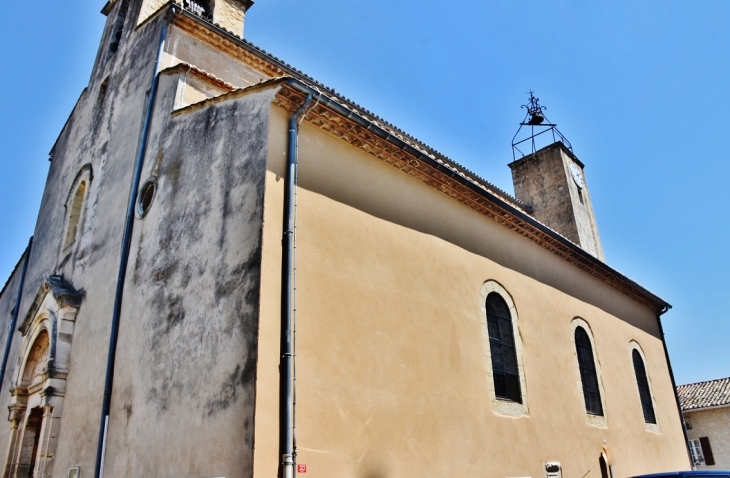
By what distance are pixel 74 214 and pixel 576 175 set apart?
1348 centimetres

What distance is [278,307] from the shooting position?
570 cm

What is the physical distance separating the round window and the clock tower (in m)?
11.3

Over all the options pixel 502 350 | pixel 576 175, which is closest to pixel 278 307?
pixel 502 350

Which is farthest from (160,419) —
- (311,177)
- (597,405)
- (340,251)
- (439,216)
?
(597,405)

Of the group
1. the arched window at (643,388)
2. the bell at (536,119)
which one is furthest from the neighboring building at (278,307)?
the bell at (536,119)

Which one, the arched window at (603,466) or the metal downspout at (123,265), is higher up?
the metal downspout at (123,265)

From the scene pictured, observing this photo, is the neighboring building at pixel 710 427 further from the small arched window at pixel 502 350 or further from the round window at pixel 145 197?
the round window at pixel 145 197

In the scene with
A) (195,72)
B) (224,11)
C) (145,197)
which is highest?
(224,11)

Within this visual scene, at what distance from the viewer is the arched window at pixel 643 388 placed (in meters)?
12.5

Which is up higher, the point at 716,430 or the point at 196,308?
the point at 196,308

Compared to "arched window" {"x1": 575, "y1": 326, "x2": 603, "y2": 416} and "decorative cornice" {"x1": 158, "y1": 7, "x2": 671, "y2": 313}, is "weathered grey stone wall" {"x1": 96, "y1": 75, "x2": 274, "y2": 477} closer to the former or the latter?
"decorative cornice" {"x1": 158, "y1": 7, "x2": 671, "y2": 313}

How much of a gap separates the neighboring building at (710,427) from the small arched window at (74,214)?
20.1m

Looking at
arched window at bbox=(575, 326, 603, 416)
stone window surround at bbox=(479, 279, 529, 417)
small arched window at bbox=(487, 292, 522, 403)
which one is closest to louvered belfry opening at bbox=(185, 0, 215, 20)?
stone window surround at bbox=(479, 279, 529, 417)

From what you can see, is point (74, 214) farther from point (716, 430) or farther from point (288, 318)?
point (716, 430)
